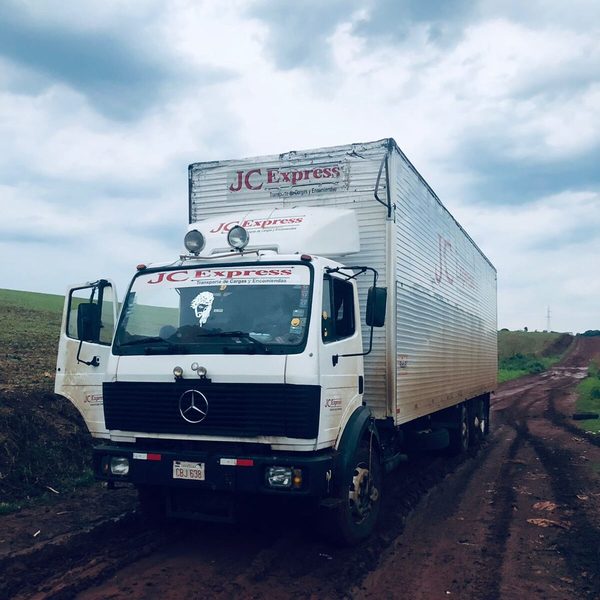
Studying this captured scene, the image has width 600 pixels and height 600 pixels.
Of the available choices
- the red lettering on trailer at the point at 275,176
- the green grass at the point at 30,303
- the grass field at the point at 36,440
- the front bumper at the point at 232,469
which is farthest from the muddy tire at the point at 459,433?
the green grass at the point at 30,303

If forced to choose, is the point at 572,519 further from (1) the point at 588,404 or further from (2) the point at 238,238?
(1) the point at 588,404

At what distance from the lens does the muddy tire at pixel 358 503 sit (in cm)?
595

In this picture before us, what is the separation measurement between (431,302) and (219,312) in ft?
13.9

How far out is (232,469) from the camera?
552cm

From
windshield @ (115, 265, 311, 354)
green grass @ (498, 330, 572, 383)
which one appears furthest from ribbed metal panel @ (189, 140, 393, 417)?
green grass @ (498, 330, 572, 383)

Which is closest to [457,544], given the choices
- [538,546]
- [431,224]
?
[538,546]

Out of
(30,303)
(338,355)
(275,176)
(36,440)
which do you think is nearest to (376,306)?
(338,355)

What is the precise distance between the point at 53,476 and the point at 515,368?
150 ft

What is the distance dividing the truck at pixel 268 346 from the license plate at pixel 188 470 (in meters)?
0.01

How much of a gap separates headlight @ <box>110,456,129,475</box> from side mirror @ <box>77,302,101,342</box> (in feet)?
4.37

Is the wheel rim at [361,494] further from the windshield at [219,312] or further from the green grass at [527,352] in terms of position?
the green grass at [527,352]

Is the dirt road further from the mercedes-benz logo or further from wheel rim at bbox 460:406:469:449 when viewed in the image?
wheel rim at bbox 460:406:469:449

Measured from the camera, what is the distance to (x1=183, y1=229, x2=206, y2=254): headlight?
6.73 meters

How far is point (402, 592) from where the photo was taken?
531 centimetres
